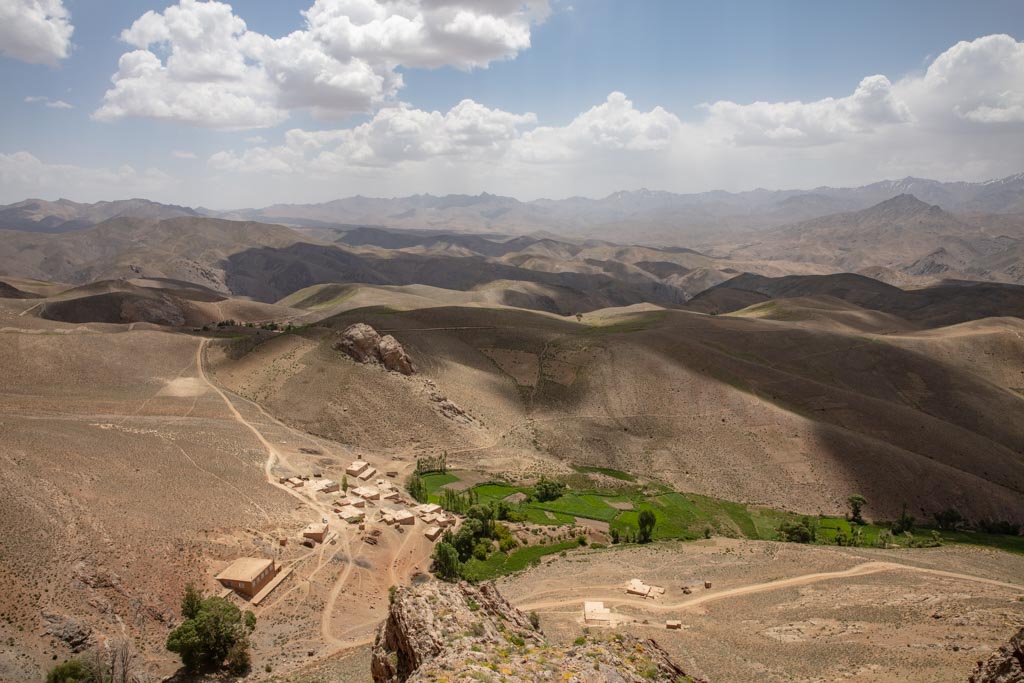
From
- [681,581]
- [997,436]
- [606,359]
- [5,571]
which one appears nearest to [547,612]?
[681,581]

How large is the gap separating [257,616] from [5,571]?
12.2m

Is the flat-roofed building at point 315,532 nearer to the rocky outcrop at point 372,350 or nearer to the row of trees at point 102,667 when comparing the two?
the row of trees at point 102,667

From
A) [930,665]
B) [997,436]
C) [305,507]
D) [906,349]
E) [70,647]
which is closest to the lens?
[930,665]

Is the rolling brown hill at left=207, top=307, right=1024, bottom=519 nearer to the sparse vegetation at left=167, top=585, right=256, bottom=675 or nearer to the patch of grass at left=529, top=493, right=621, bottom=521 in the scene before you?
the patch of grass at left=529, top=493, right=621, bottom=521

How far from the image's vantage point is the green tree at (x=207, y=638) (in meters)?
28.1

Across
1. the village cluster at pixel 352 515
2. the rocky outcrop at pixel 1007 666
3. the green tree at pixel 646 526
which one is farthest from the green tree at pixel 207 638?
the green tree at pixel 646 526

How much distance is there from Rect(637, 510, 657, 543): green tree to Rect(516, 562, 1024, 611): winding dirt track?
14559 mm

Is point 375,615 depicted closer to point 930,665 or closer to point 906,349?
point 930,665

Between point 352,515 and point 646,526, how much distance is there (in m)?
25.0

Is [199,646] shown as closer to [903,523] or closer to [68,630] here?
[68,630]

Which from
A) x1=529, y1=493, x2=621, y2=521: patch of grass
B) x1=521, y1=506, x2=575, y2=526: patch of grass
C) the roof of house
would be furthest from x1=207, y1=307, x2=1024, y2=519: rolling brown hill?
the roof of house

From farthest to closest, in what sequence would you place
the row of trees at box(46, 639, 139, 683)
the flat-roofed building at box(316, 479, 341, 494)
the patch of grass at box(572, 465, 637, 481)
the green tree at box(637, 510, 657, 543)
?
the patch of grass at box(572, 465, 637, 481) → the green tree at box(637, 510, 657, 543) → the flat-roofed building at box(316, 479, 341, 494) → the row of trees at box(46, 639, 139, 683)

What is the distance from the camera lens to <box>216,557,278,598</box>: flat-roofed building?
111 feet

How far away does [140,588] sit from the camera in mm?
31469
